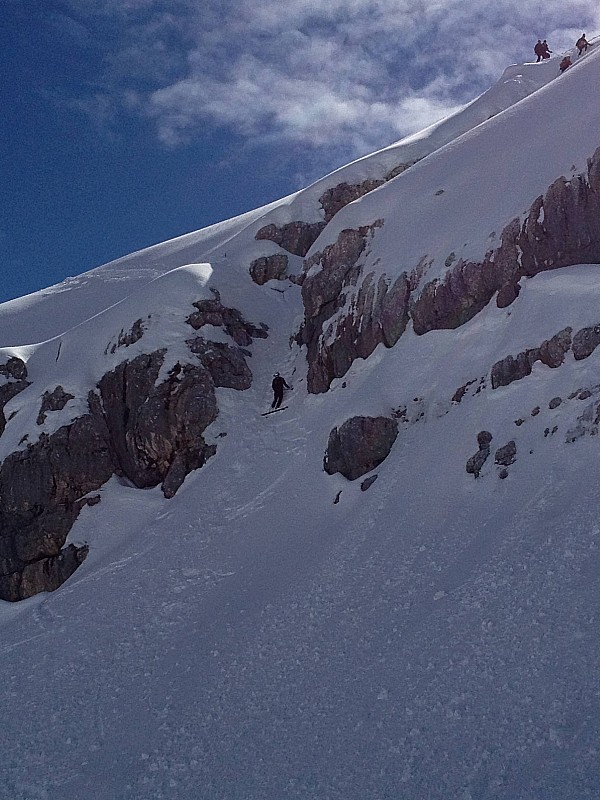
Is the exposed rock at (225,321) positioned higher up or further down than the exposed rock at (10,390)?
further down

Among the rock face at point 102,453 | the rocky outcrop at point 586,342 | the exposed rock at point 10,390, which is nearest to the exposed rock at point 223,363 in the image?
the rock face at point 102,453

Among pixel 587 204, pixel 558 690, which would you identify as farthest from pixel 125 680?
pixel 587 204

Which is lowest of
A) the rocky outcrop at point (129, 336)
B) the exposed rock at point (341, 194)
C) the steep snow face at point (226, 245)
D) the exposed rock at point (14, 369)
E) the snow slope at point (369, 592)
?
the snow slope at point (369, 592)

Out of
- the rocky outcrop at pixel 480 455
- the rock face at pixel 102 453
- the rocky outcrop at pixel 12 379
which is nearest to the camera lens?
the rocky outcrop at pixel 480 455

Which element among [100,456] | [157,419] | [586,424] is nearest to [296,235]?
[157,419]

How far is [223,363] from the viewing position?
87.8ft

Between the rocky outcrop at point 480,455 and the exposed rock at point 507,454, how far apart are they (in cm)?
35

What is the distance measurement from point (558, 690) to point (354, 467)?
35.4ft

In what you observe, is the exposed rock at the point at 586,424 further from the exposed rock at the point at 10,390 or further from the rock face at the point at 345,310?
the exposed rock at the point at 10,390

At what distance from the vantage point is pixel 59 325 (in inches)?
1619

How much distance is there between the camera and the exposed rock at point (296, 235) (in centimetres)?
3453

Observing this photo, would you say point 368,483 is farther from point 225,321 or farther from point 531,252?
point 225,321

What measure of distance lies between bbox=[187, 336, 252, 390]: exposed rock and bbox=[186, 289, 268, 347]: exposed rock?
3.41ft

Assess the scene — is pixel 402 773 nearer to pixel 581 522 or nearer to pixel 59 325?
pixel 581 522
